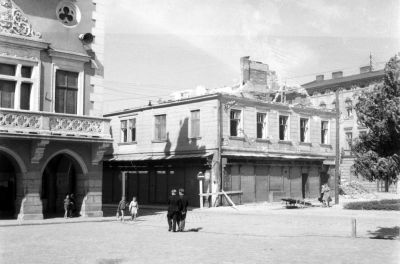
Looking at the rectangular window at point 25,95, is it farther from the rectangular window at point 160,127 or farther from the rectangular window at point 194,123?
the rectangular window at point 160,127

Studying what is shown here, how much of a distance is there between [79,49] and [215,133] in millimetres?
13350

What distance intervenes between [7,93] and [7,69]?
1081mm

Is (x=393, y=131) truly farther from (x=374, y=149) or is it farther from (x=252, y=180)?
(x=252, y=180)

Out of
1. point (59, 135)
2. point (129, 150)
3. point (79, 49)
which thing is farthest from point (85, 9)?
point (129, 150)

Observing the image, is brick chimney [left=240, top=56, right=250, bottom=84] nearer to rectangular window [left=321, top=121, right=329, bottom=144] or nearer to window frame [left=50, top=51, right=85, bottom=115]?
rectangular window [left=321, top=121, right=329, bottom=144]

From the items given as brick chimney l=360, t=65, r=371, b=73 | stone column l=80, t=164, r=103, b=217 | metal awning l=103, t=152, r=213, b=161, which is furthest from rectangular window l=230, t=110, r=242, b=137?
brick chimney l=360, t=65, r=371, b=73

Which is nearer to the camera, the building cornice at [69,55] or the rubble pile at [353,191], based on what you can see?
the building cornice at [69,55]

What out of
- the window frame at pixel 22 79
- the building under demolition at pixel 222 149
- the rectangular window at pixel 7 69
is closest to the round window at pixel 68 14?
the window frame at pixel 22 79

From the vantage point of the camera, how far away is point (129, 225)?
22.1 metres

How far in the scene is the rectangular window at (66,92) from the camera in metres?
24.4

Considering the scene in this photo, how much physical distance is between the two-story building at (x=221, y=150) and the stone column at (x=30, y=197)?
541 inches

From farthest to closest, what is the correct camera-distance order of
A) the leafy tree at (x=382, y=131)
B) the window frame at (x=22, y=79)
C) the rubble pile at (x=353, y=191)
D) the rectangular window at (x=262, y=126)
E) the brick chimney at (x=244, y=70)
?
the rubble pile at (x=353, y=191) < the brick chimney at (x=244, y=70) < the rectangular window at (x=262, y=126) < the window frame at (x=22, y=79) < the leafy tree at (x=382, y=131)

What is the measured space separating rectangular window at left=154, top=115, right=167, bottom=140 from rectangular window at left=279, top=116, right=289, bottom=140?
9.22 meters

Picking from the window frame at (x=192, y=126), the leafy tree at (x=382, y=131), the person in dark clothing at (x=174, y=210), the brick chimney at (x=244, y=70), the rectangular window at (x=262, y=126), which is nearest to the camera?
the leafy tree at (x=382, y=131)
